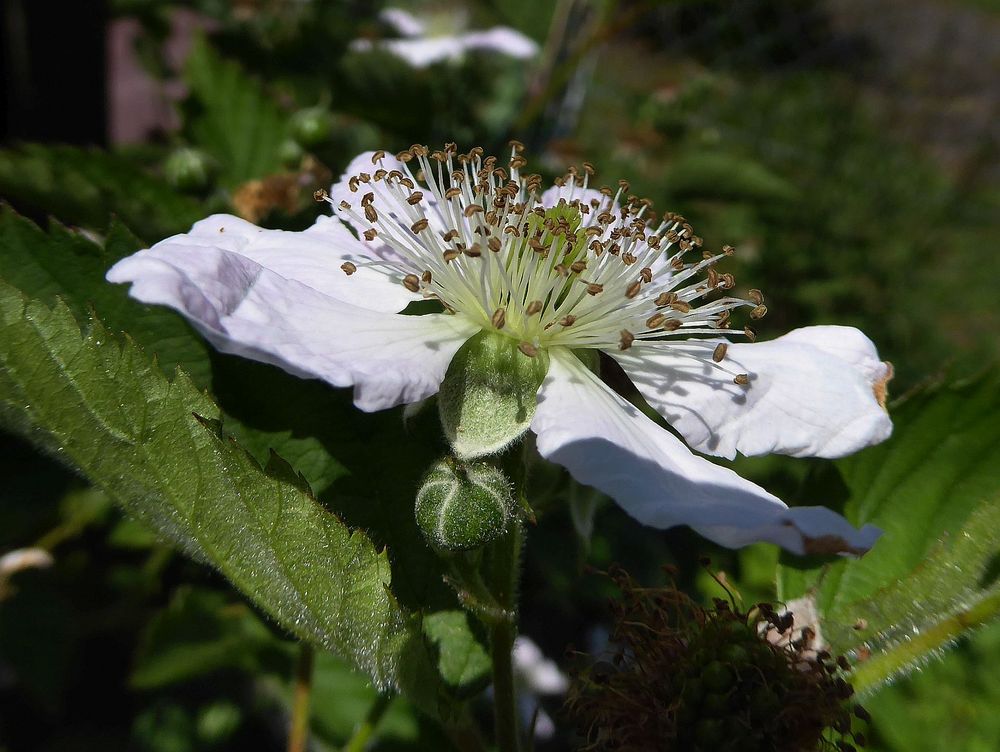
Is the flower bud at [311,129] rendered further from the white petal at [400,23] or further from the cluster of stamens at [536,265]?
the white petal at [400,23]

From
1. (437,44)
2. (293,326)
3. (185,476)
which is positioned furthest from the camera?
(437,44)

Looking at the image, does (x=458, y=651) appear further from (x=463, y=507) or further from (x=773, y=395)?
(x=773, y=395)

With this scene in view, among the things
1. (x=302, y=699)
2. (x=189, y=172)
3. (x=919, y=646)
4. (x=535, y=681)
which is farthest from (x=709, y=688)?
(x=535, y=681)

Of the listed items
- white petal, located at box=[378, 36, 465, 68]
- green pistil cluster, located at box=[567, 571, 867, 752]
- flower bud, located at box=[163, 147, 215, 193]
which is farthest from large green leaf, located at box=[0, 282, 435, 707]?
white petal, located at box=[378, 36, 465, 68]

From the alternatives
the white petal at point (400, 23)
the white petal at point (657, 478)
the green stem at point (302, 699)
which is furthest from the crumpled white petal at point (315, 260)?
the white petal at point (400, 23)

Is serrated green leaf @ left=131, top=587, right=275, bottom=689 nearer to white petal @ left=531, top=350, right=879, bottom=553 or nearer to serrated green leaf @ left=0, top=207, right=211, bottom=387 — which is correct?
serrated green leaf @ left=0, top=207, right=211, bottom=387

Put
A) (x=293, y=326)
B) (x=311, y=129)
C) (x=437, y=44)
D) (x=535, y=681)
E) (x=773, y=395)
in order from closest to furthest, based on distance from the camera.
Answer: (x=293, y=326) → (x=773, y=395) → (x=311, y=129) → (x=535, y=681) → (x=437, y=44)
